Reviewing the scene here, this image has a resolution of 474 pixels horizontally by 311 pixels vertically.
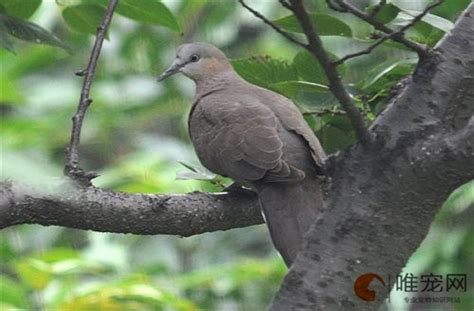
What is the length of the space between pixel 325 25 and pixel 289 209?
0.45 m

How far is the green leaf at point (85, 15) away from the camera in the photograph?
1.87m

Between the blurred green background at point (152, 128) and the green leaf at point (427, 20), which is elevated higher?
the green leaf at point (427, 20)

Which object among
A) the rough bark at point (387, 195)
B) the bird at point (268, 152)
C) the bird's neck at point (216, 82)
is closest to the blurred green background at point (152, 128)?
the bird at point (268, 152)

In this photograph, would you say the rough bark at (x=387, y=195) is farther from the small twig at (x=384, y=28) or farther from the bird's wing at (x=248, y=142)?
the bird's wing at (x=248, y=142)

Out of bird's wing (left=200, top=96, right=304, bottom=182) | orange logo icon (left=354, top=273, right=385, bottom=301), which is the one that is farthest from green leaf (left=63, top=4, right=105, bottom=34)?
orange logo icon (left=354, top=273, right=385, bottom=301)

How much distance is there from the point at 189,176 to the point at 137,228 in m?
0.28

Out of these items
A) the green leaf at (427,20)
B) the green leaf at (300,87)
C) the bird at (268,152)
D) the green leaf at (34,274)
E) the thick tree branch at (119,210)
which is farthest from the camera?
the green leaf at (34,274)

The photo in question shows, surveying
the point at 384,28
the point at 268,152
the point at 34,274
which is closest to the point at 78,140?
the point at 384,28

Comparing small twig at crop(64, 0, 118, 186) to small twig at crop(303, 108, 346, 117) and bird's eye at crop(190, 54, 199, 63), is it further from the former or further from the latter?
bird's eye at crop(190, 54, 199, 63)

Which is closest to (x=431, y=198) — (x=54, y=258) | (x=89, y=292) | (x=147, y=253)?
(x=89, y=292)

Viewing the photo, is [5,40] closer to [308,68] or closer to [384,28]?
[308,68]

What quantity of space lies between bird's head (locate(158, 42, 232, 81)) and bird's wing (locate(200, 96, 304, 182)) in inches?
24.4

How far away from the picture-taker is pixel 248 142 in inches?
88.4

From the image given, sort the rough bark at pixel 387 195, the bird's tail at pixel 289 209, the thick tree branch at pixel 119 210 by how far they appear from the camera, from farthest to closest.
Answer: the bird's tail at pixel 289 209 < the thick tree branch at pixel 119 210 < the rough bark at pixel 387 195
